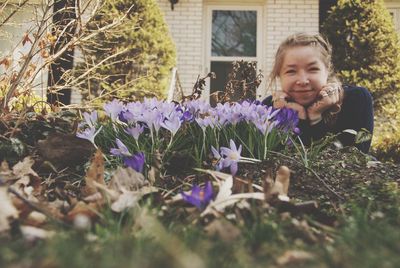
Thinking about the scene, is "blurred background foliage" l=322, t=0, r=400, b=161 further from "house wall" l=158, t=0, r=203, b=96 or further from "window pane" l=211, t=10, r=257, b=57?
"house wall" l=158, t=0, r=203, b=96

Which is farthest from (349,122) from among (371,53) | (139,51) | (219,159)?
(371,53)

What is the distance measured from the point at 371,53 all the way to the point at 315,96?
6477mm

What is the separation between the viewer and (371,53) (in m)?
8.41

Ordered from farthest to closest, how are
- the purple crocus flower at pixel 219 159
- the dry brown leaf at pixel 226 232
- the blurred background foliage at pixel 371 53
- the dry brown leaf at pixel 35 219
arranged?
the blurred background foliage at pixel 371 53
the purple crocus flower at pixel 219 159
the dry brown leaf at pixel 35 219
the dry brown leaf at pixel 226 232

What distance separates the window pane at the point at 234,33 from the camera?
10789 mm

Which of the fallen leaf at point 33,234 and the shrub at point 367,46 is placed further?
the shrub at point 367,46

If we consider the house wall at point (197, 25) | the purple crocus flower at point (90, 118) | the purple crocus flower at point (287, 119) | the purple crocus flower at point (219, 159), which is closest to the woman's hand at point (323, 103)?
the purple crocus flower at point (287, 119)

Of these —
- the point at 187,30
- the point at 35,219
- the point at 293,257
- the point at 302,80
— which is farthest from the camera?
the point at 187,30

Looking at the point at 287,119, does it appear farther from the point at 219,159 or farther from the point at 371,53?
the point at 371,53

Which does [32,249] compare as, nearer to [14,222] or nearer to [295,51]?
[14,222]

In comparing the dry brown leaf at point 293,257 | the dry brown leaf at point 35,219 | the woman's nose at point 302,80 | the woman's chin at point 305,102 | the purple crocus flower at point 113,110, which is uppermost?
the woman's nose at point 302,80

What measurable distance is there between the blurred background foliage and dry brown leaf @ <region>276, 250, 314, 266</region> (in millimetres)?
7898

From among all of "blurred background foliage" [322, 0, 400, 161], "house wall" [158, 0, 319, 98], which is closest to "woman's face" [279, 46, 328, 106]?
"blurred background foliage" [322, 0, 400, 161]

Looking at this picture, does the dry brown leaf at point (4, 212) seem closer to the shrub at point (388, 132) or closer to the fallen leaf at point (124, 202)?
the fallen leaf at point (124, 202)
